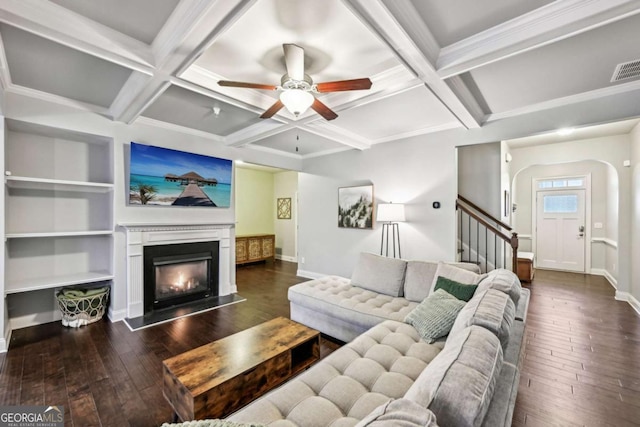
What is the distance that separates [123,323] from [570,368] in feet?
16.0

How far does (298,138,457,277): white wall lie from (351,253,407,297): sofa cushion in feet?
4.18

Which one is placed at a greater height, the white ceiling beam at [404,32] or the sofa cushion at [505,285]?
the white ceiling beam at [404,32]

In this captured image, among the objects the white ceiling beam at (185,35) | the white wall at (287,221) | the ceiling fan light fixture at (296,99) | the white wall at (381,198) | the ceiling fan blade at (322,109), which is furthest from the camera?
the white wall at (287,221)

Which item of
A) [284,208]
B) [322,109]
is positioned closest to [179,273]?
[322,109]

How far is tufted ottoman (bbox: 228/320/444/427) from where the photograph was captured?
1.27 meters

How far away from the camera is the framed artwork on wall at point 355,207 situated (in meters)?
4.91

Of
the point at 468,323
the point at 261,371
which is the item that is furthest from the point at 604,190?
the point at 261,371

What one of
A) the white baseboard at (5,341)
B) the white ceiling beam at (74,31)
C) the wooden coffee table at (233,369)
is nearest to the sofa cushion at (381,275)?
the wooden coffee table at (233,369)

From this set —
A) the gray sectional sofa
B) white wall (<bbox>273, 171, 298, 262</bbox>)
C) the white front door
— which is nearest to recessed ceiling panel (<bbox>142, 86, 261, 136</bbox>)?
the gray sectional sofa

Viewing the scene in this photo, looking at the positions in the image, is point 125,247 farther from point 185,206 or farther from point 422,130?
point 422,130

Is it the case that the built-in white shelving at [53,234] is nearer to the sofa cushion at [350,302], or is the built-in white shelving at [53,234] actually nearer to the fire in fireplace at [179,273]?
the fire in fireplace at [179,273]

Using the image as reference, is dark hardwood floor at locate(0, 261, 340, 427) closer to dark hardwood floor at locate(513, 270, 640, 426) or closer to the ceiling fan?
dark hardwood floor at locate(513, 270, 640, 426)

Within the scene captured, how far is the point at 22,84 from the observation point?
2.76 metres

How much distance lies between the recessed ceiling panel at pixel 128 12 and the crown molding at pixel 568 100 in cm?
374
